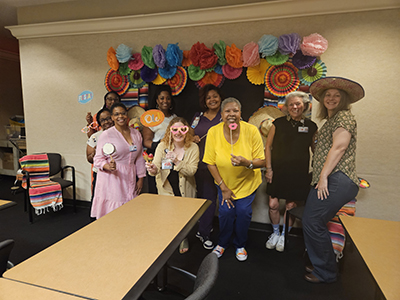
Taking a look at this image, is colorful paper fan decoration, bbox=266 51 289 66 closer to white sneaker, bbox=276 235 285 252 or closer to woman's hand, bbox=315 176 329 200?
woman's hand, bbox=315 176 329 200

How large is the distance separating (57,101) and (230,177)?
310 cm

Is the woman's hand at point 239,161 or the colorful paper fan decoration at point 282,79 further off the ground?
the colorful paper fan decoration at point 282,79

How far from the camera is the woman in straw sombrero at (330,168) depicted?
5.80 ft

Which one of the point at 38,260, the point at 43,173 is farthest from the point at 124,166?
the point at 43,173

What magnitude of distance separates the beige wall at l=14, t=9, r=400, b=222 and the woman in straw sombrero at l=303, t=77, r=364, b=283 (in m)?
1.09

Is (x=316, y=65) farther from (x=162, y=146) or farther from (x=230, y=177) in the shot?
(x=162, y=146)

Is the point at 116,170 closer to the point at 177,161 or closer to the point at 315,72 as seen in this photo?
the point at 177,161

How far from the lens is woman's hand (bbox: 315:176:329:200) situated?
1826 mm

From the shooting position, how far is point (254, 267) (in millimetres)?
2338

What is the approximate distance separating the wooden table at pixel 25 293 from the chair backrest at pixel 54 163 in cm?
314

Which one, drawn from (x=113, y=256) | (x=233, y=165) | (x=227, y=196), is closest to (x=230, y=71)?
(x=233, y=165)

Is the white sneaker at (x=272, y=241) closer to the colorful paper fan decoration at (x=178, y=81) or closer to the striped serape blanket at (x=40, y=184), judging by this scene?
the colorful paper fan decoration at (x=178, y=81)

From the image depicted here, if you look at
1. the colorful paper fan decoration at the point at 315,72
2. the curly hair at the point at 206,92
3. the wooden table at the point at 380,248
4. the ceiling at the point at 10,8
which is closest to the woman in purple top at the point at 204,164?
the curly hair at the point at 206,92

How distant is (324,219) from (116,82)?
3034 millimetres
